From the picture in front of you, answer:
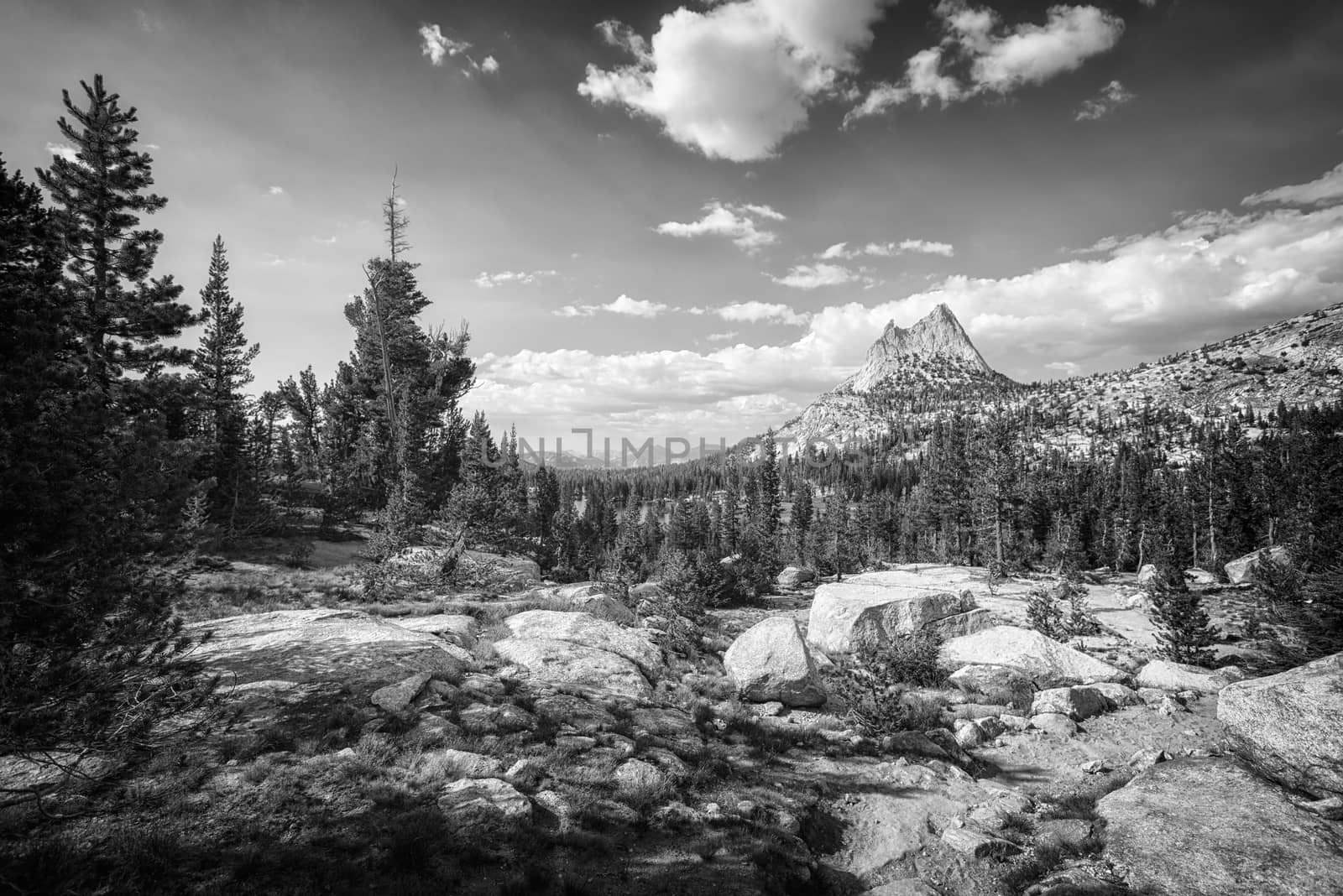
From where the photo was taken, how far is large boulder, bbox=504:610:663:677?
51.6ft

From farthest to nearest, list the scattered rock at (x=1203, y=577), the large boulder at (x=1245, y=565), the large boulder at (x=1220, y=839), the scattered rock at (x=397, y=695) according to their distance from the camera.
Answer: the scattered rock at (x=1203, y=577) < the large boulder at (x=1245, y=565) < the scattered rock at (x=397, y=695) < the large boulder at (x=1220, y=839)

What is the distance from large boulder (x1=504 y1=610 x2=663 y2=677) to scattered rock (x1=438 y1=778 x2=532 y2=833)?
7.40 meters

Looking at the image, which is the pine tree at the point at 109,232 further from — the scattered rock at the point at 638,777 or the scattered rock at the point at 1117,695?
the scattered rock at the point at 1117,695

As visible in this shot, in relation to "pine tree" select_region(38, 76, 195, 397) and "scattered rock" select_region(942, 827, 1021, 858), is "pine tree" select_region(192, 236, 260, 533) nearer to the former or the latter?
"pine tree" select_region(38, 76, 195, 397)

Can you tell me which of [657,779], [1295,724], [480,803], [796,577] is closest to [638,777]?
[657,779]

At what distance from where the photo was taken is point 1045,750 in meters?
13.2

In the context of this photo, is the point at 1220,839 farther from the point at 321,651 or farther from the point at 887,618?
the point at 321,651

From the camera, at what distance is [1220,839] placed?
8.02m

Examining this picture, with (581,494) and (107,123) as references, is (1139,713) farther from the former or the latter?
(581,494)

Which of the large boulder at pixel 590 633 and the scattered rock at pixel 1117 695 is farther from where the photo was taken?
the scattered rock at pixel 1117 695

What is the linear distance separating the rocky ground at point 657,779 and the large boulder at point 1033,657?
56 centimetres

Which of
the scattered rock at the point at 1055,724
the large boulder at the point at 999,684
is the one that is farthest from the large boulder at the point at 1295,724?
the large boulder at the point at 999,684

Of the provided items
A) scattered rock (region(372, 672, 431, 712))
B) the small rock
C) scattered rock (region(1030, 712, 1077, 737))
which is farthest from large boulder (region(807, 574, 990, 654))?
scattered rock (region(372, 672, 431, 712))

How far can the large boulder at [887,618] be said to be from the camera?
23203 mm
